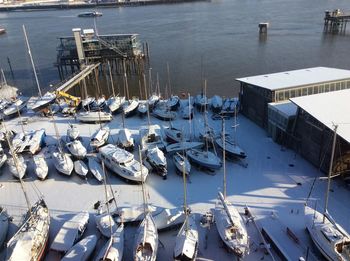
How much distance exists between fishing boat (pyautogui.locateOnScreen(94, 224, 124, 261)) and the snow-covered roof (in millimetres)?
16526

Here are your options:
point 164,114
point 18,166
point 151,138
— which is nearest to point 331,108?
point 151,138

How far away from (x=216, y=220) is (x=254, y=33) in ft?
246

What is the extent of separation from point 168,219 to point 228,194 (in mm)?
5094

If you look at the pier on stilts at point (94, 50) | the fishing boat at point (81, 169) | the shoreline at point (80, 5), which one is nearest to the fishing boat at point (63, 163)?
the fishing boat at point (81, 169)

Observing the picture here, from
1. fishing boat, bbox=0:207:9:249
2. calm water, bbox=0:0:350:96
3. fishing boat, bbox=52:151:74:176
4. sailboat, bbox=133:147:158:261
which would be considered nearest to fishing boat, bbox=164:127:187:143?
fishing boat, bbox=52:151:74:176

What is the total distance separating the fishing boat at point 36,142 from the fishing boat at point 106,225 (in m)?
12.1

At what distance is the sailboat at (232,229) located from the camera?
1753 centimetres

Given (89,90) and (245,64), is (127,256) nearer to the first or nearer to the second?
(89,90)

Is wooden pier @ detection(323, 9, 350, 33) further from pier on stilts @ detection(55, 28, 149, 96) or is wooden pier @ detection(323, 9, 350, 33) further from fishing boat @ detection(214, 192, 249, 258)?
fishing boat @ detection(214, 192, 249, 258)

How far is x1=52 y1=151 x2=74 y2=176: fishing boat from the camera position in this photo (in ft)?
85.6

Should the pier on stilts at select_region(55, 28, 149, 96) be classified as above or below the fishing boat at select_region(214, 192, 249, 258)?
above

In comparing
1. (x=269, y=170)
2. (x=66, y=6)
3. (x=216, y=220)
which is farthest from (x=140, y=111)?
(x=66, y=6)

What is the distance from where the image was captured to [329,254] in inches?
671

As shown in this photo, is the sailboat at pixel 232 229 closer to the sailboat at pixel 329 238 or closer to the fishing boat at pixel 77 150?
the sailboat at pixel 329 238
